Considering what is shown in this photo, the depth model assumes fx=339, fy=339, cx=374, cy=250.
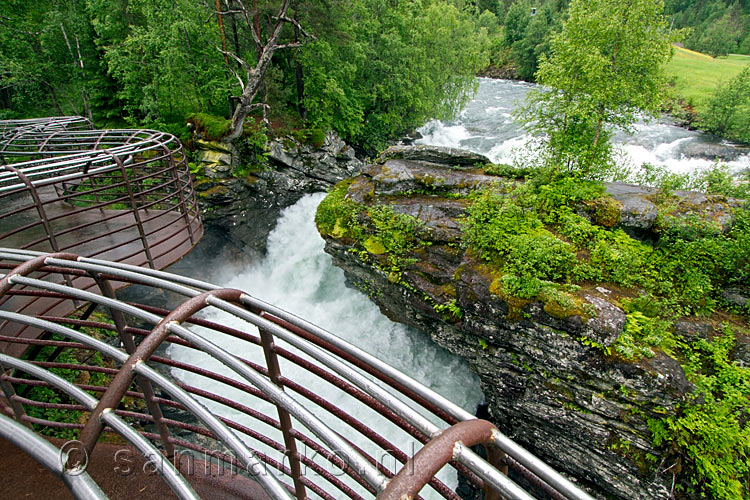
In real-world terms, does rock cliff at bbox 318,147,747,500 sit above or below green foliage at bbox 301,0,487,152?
below

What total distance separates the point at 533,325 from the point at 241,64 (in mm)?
15825

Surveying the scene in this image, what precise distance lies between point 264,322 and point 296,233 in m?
13.5

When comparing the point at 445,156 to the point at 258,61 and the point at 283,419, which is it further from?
the point at 283,419

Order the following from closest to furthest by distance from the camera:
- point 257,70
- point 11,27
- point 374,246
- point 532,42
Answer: point 374,246 → point 257,70 → point 11,27 → point 532,42

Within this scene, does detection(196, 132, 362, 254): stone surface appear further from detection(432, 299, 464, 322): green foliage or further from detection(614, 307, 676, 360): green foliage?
detection(614, 307, 676, 360): green foliage

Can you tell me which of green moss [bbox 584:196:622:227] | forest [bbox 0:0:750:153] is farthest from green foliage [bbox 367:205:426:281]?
forest [bbox 0:0:750:153]

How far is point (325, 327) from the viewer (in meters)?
11.5

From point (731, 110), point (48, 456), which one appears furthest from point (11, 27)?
point (731, 110)

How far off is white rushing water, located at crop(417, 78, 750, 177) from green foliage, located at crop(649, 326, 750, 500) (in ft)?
38.5

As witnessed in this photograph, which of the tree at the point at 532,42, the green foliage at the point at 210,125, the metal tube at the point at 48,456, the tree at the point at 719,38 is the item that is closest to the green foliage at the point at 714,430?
the metal tube at the point at 48,456

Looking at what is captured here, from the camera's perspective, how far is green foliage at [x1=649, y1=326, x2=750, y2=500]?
525 centimetres

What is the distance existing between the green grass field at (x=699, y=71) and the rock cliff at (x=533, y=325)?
25.1 meters

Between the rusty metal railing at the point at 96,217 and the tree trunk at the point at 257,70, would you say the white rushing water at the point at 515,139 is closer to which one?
the tree trunk at the point at 257,70

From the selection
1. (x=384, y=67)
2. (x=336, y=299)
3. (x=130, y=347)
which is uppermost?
(x=384, y=67)
